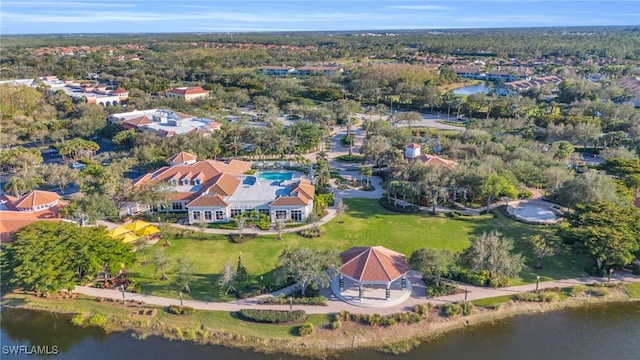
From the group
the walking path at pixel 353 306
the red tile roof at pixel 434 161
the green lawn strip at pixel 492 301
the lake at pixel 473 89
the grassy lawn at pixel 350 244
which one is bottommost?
the green lawn strip at pixel 492 301

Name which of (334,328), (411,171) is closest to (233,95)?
(411,171)

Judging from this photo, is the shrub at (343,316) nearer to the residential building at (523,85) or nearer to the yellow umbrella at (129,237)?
the yellow umbrella at (129,237)

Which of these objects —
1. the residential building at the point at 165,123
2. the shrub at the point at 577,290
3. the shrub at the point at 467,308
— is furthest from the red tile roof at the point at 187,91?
the shrub at the point at 577,290

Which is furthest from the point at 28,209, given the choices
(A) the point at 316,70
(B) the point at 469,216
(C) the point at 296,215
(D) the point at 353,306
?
(A) the point at 316,70

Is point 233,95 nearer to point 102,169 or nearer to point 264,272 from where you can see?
point 102,169

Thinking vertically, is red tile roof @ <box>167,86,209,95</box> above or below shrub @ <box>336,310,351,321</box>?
above

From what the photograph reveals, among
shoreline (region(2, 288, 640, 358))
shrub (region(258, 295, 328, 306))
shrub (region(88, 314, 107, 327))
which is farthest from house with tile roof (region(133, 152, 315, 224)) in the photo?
shrub (region(88, 314, 107, 327))

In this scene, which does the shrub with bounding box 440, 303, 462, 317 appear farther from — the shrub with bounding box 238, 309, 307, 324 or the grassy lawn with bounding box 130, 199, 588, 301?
the shrub with bounding box 238, 309, 307, 324
